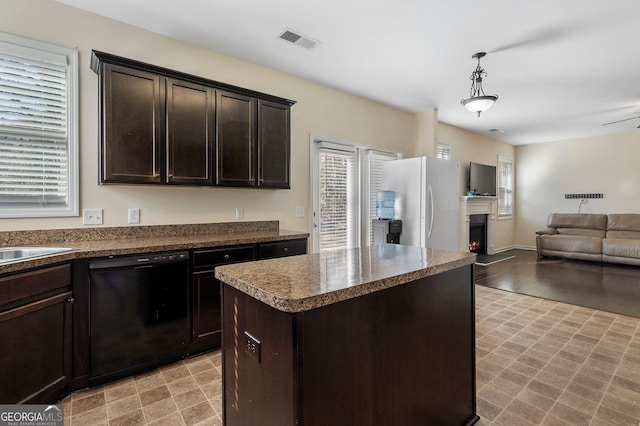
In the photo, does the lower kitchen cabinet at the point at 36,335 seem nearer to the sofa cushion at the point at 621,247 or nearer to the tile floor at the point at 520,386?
the tile floor at the point at 520,386

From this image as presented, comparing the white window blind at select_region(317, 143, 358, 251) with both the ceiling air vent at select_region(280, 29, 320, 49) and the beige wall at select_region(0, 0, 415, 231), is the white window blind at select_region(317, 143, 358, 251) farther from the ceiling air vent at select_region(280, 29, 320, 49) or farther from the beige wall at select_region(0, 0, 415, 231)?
the ceiling air vent at select_region(280, 29, 320, 49)

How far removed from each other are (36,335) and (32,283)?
0.33 m

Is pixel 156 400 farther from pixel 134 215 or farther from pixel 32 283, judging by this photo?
pixel 134 215

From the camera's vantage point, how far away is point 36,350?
1.81 metres

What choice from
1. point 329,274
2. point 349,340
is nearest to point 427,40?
point 329,274

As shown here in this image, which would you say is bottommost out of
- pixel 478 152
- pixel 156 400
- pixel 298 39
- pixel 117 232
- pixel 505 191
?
pixel 156 400

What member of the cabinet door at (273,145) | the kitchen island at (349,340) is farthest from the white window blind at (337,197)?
the kitchen island at (349,340)

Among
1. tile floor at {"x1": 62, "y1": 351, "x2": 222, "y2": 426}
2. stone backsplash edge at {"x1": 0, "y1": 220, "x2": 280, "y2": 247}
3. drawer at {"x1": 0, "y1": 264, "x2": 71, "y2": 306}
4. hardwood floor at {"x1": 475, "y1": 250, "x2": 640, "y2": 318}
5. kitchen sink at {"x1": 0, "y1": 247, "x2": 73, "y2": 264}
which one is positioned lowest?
tile floor at {"x1": 62, "y1": 351, "x2": 222, "y2": 426}

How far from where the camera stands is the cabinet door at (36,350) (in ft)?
5.50

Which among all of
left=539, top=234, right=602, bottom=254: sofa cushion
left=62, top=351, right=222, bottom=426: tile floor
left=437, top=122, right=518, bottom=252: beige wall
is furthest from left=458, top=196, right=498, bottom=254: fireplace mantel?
left=62, top=351, right=222, bottom=426: tile floor

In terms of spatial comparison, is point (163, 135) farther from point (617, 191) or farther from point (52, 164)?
point (617, 191)

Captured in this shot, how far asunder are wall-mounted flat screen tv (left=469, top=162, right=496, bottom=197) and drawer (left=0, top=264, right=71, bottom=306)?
6962 mm

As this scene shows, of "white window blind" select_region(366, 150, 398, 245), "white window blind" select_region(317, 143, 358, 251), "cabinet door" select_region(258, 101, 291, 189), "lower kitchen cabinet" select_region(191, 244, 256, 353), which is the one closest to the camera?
"lower kitchen cabinet" select_region(191, 244, 256, 353)

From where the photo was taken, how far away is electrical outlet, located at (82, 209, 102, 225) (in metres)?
2.49
